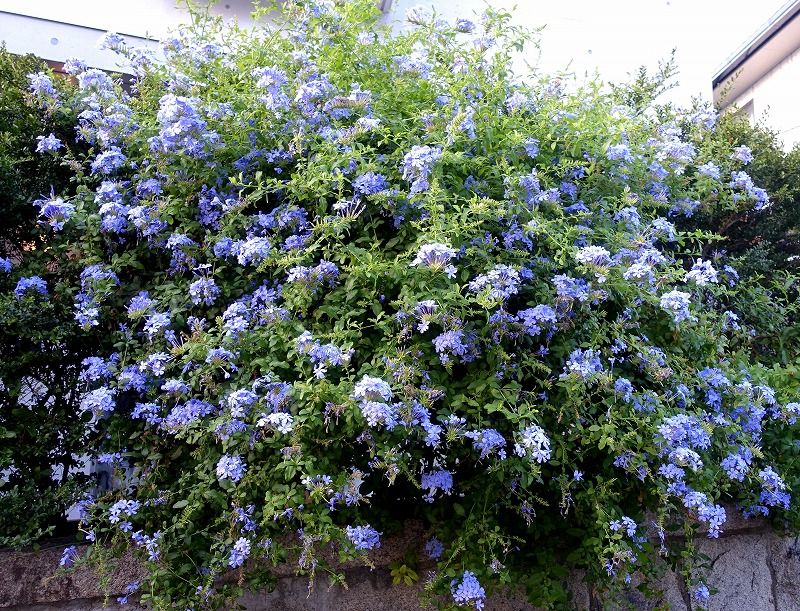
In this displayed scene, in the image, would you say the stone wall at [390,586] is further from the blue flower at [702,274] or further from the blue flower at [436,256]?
the blue flower at [702,274]

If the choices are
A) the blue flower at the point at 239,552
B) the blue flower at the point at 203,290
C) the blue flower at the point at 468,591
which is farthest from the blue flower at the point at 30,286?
the blue flower at the point at 468,591

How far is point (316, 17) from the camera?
3.09 metres

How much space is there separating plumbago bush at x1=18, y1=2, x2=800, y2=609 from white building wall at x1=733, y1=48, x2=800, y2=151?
715 centimetres

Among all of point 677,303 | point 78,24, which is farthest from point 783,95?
point 78,24

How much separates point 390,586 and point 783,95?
29.9ft

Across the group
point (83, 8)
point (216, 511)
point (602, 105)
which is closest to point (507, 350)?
point (216, 511)

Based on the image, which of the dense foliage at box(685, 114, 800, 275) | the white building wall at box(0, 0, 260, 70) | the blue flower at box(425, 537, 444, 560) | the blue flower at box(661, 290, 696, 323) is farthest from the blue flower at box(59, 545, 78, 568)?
the dense foliage at box(685, 114, 800, 275)

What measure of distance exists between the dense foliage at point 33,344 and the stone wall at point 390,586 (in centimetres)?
21

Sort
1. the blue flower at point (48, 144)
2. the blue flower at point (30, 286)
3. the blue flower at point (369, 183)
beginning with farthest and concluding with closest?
the blue flower at point (48, 144), the blue flower at point (30, 286), the blue flower at point (369, 183)

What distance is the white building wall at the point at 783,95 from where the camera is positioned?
9.05m

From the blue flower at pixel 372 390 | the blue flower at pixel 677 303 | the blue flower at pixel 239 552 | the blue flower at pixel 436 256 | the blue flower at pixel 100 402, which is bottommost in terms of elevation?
the blue flower at pixel 239 552

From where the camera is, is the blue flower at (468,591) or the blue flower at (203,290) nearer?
the blue flower at (468,591)

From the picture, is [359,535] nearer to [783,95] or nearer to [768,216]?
[768,216]

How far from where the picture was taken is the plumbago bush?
2.39 m
